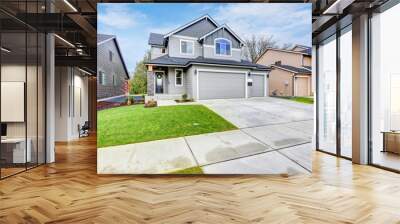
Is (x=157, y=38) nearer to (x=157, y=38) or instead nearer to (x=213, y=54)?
(x=157, y=38)

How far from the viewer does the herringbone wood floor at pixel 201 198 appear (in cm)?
339

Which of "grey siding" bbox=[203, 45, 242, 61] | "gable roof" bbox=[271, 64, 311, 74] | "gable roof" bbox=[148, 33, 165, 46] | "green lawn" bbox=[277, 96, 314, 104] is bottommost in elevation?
"green lawn" bbox=[277, 96, 314, 104]

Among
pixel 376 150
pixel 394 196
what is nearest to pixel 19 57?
pixel 394 196

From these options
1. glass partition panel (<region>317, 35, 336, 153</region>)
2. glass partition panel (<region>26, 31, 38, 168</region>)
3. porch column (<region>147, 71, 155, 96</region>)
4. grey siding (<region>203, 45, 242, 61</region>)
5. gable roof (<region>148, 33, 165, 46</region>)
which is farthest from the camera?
glass partition panel (<region>317, 35, 336, 153</region>)

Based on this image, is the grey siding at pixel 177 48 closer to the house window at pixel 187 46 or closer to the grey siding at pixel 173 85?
the house window at pixel 187 46

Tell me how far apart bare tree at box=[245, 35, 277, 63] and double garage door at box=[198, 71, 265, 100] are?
0.36 m

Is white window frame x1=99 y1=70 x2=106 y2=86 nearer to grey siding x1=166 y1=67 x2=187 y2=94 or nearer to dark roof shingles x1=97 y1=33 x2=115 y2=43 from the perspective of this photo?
dark roof shingles x1=97 y1=33 x2=115 y2=43

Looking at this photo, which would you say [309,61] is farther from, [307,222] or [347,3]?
[307,222]

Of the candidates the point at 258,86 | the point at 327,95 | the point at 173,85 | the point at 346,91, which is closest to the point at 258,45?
the point at 258,86

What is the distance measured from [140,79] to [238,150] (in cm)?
197

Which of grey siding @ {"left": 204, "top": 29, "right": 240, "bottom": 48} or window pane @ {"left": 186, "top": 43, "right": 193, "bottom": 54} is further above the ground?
grey siding @ {"left": 204, "top": 29, "right": 240, "bottom": 48}

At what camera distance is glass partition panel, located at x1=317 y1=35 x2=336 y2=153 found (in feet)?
26.1

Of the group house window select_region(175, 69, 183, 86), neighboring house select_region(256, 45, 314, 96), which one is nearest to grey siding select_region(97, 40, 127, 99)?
house window select_region(175, 69, 183, 86)

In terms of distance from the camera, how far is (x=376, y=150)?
631 centimetres
